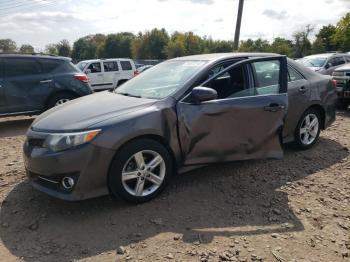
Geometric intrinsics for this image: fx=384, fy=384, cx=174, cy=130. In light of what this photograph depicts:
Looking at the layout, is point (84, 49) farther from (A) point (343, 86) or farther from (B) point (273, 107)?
(B) point (273, 107)

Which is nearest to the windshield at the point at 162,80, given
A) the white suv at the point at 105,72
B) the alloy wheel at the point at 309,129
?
the alloy wheel at the point at 309,129

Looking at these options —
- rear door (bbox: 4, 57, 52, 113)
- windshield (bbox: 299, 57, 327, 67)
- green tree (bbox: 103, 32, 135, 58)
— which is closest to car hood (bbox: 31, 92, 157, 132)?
rear door (bbox: 4, 57, 52, 113)

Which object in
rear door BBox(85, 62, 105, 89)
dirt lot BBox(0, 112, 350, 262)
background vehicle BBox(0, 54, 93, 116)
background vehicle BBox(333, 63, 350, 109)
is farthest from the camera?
rear door BBox(85, 62, 105, 89)

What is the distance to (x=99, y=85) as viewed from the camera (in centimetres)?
1766

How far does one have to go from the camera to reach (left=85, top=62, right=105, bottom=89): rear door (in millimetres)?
17531

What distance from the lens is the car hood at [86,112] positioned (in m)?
3.75

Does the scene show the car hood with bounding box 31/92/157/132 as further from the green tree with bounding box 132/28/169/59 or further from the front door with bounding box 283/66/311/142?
the green tree with bounding box 132/28/169/59

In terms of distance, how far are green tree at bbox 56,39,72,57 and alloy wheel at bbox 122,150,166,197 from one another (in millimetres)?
91365

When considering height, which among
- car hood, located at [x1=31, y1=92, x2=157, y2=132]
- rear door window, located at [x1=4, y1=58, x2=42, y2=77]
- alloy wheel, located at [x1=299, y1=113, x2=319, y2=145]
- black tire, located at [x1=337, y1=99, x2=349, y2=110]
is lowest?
black tire, located at [x1=337, y1=99, x2=349, y2=110]

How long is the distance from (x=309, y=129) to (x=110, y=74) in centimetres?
1324

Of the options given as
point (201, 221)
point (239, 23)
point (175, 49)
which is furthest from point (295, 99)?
point (175, 49)

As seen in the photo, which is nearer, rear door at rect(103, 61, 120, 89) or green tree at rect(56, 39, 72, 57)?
rear door at rect(103, 61, 120, 89)

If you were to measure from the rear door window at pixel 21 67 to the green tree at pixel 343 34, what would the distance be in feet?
183

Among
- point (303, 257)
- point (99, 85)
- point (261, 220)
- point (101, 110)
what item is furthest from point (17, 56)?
point (99, 85)
